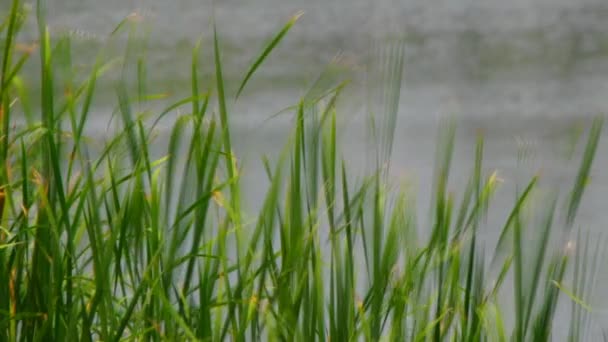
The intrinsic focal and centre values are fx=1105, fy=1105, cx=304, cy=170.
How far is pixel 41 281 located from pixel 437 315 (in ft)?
0.87

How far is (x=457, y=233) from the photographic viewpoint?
30.0 inches

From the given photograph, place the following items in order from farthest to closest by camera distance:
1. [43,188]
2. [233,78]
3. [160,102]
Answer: [160,102] → [233,78] → [43,188]

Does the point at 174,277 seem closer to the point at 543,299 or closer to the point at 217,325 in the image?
the point at 217,325

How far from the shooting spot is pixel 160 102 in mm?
2822

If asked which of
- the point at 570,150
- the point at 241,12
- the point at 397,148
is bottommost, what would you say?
the point at 397,148

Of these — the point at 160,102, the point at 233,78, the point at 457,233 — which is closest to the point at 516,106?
the point at 233,78

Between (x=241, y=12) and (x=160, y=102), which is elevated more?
(x=241, y=12)

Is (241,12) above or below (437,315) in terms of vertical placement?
above

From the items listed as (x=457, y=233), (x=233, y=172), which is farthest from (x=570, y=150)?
(x=233, y=172)

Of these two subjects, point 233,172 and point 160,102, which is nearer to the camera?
point 233,172

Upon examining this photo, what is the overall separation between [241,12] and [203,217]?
2186mm

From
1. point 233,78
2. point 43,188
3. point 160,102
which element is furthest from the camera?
point 160,102

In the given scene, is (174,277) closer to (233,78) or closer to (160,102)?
(233,78)

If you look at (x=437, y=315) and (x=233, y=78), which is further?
(x=233, y=78)
